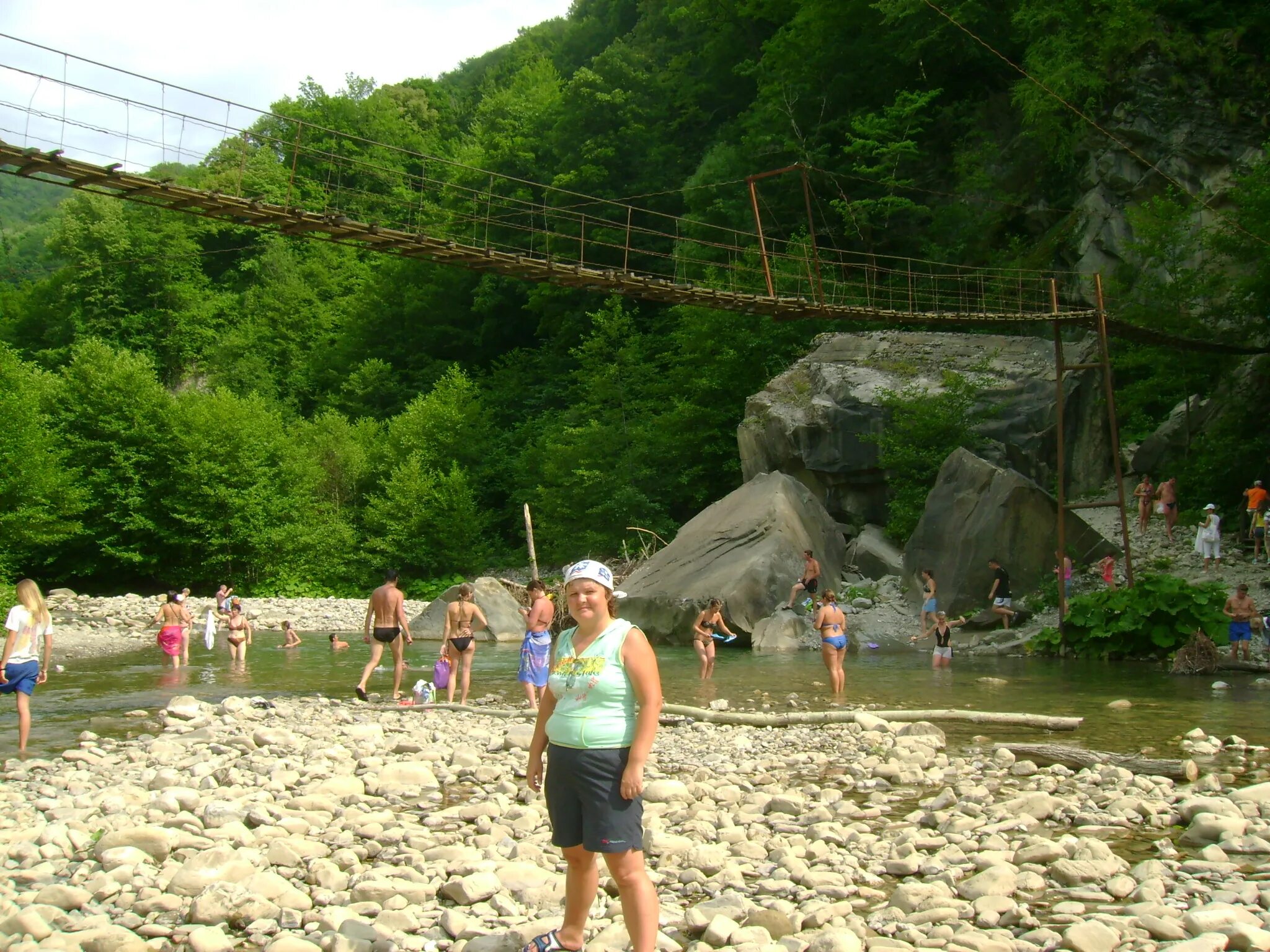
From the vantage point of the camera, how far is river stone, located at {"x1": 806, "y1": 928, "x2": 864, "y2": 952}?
412cm

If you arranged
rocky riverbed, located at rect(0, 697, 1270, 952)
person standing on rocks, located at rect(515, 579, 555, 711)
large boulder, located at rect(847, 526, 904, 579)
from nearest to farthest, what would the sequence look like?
rocky riverbed, located at rect(0, 697, 1270, 952) < person standing on rocks, located at rect(515, 579, 555, 711) < large boulder, located at rect(847, 526, 904, 579)

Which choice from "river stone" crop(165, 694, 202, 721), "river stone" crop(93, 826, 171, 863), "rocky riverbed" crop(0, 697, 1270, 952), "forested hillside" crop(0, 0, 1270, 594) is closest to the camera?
"rocky riverbed" crop(0, 697, 1270, 952)

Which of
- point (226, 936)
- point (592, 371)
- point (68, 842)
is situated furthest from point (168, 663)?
point (592, 371)

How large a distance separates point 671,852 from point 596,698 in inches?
81.7

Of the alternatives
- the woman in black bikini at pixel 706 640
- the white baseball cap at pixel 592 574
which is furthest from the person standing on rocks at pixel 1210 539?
the white baseball cap at pixel 592 574

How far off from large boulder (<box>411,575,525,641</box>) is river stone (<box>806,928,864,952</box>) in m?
19.2

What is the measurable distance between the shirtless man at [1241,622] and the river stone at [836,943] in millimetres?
12645

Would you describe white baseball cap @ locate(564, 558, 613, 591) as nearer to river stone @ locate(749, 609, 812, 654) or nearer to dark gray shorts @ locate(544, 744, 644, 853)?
dark gray shorts @ locate(544, 744, 644, 853)

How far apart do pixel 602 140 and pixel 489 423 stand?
12.2 meters

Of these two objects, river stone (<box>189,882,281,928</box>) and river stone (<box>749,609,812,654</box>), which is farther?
river stone (<box>749,609,812,654</box>)

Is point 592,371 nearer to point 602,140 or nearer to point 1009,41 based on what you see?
point 602,140

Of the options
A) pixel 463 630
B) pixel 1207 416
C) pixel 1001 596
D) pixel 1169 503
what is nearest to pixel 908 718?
pixel 463 630

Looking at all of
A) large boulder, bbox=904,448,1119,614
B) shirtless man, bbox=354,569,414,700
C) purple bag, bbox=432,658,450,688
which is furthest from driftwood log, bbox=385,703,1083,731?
large boulder, bbox=904,448,1119,614

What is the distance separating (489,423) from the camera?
43781mm
